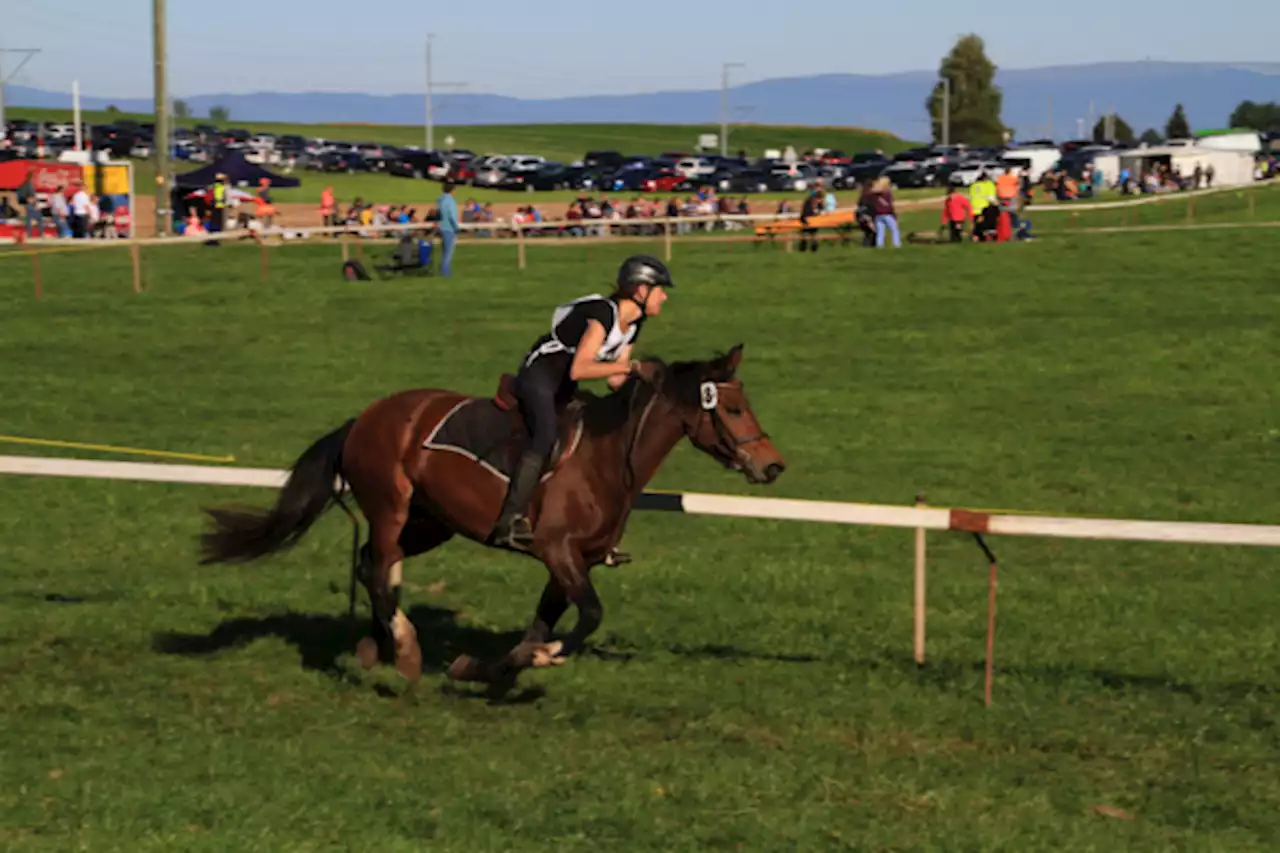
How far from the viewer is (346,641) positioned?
1116 centimetres

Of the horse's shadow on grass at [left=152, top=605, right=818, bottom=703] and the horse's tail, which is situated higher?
the horse's tail

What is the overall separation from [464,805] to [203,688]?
2.91m

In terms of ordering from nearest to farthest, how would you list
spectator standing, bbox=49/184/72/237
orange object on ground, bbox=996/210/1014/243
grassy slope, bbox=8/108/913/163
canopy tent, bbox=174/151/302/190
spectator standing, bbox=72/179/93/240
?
orange object on ground, bbox=996/210/1014/243, spectator standing, bbox=72/179/93/240, spectator standing, bbox=49/184/72/237, canopy tent, bbox=174/151/302/190, grassy slope, bbox=8/108/913/163

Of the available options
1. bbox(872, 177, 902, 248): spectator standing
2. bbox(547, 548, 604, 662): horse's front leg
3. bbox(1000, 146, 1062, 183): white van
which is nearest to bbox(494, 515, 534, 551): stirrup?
bbox(547, 548, 604, 662): horse's front leg

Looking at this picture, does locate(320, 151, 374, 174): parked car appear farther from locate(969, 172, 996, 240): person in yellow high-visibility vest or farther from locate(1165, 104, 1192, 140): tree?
locate(1165, 104, 1192, 140): tree

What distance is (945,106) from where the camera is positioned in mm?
165250

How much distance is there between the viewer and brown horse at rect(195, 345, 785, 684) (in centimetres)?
932

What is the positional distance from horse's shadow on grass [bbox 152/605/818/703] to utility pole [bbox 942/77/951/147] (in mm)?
155170

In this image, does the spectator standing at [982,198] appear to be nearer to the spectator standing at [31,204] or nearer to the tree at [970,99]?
the spectator standing at [31,204]

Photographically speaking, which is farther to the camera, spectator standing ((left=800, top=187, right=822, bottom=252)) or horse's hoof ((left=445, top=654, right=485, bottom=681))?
spectator standing ((left=800, top=187, right=822, bottom=252))

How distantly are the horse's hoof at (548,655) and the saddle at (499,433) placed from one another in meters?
0.94

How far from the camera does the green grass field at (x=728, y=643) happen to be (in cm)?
771

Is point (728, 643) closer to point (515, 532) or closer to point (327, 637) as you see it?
point (515, 532)

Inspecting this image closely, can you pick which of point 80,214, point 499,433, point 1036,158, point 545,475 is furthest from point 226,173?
point 1036,158
